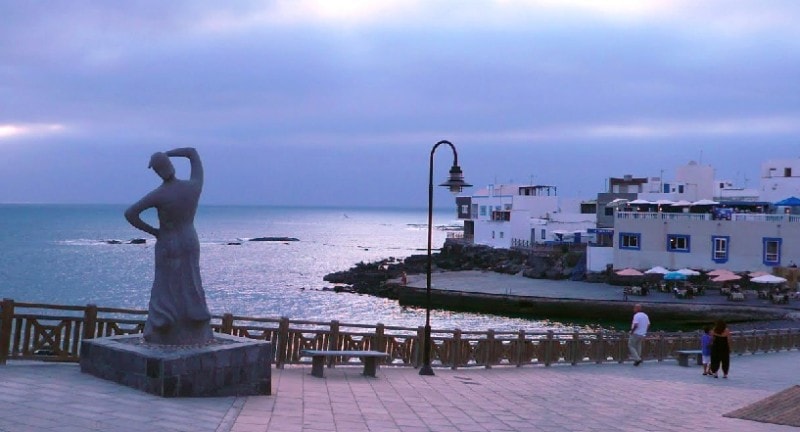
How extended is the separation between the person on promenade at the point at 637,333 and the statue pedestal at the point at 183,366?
11627mm

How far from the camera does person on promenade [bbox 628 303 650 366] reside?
2164cm

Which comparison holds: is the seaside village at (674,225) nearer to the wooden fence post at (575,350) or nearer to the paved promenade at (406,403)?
the wooden fence post at (575,350)

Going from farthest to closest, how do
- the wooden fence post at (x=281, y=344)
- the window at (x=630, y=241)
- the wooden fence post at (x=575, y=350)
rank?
the window at (x=630, y=241) < the wooden fence post at (x=575, y=350) < the wooden fence post at (x=281, y=344)

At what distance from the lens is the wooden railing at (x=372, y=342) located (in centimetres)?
1391

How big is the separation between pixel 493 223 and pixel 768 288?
36.8m

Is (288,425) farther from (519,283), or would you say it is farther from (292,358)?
(519,283)

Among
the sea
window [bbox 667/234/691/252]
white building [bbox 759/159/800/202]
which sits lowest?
the sea

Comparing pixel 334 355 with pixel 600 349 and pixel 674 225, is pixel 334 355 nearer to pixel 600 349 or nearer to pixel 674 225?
pixel 600 349

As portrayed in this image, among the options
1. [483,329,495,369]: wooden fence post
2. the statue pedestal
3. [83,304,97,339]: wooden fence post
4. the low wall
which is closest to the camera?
the statue pedestal

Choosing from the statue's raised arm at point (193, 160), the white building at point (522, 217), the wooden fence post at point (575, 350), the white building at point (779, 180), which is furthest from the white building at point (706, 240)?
the statue's raised arm at point (193, 160)

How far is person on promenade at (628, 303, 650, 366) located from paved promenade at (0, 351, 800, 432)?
2574 mm

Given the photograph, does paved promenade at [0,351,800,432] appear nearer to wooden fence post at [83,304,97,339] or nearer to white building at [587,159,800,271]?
wooden fence post at [83,304,97,339]

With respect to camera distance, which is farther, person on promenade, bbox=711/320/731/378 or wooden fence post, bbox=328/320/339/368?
person on promenade, bbox=711/320/731/378

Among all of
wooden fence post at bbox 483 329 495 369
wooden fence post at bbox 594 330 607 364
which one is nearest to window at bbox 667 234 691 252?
wooden fence post at bbox 594 330 607 364
